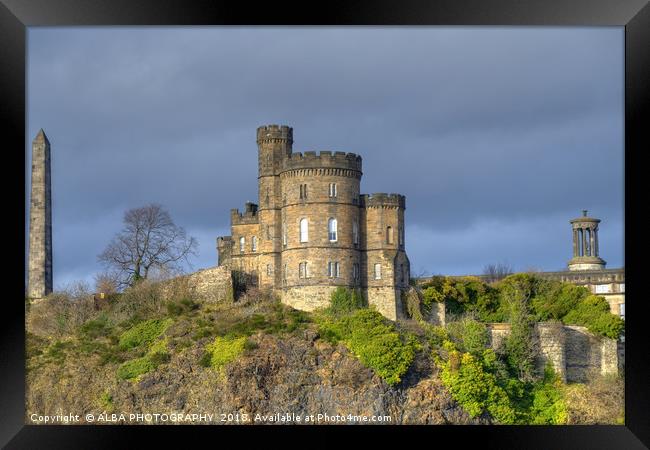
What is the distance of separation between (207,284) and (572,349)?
14192mm

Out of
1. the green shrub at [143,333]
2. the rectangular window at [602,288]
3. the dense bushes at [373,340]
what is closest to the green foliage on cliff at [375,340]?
the dense bushes at [373,340]

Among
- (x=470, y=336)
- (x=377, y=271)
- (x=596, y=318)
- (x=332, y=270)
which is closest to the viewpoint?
(x=470, y=336)

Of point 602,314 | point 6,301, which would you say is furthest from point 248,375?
point 6,301

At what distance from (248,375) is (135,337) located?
5.35m

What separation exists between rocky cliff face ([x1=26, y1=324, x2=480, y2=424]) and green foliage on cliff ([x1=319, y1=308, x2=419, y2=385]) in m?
0.32

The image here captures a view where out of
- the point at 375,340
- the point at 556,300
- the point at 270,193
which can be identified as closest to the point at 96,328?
the point at 270,193

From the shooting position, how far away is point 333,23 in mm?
14383

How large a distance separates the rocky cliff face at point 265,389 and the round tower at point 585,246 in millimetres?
24731

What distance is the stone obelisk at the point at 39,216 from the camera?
4116cm

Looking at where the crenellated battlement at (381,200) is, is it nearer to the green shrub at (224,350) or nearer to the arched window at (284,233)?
the arched window at (284,233)

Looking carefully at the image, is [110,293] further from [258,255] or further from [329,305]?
[329,305]

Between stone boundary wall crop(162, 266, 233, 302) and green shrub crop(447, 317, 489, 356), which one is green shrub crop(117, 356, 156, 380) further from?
green shrub crop(447, 317, 489, 356)

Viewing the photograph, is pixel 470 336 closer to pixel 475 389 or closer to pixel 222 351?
pixel 475 389

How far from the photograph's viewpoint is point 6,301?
47.0ft
